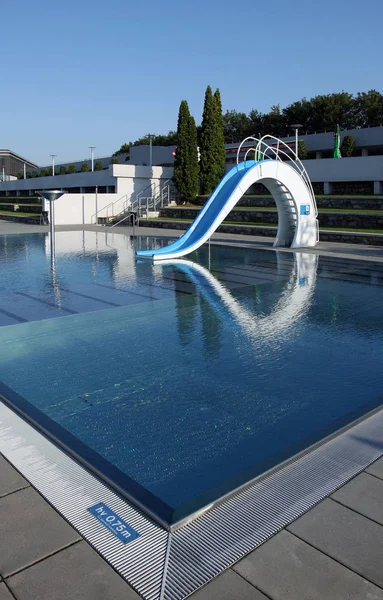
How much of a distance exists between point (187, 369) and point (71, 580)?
3971 mm

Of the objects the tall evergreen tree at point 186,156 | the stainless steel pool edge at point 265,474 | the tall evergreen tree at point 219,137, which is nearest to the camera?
the stainless steel pool edge at point 265,474

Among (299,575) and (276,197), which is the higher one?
(276,197)

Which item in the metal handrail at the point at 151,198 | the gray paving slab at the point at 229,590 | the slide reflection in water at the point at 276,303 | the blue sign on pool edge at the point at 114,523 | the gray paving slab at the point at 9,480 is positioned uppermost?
the metal handrail at the point at 151,198

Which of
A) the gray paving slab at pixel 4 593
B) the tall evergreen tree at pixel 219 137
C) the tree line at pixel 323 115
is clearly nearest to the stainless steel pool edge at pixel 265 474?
the gray paving slab at pixel 4 593

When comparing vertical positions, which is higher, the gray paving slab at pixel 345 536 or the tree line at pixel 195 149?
the tree line at pixel 195 149

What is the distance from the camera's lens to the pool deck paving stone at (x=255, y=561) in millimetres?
2846

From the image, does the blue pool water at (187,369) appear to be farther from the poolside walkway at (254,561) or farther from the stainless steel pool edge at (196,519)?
the poolside walkway at (254,561)

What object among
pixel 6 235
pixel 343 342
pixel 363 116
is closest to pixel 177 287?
pixel 343 342

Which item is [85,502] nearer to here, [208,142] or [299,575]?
[299,575]

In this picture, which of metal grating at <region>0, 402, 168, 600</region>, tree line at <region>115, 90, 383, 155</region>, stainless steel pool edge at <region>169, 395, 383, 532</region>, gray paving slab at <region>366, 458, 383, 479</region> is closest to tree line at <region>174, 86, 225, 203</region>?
tree line at <region>115, 90, 383, 155</region>

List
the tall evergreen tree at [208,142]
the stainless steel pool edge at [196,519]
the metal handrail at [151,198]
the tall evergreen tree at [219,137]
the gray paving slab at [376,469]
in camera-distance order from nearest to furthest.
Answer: the stainless steel pool edge at [196,519] < the gray paving slab at [376,469] < the tall evergreen tree at [208,142] < the tall evergreen tree at [219,137] < the metal handrail at [151,198]

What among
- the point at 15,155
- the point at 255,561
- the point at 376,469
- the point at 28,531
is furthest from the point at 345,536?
the point at 15,155

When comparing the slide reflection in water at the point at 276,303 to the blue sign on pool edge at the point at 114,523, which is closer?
the blue sign on pool edge at the point at 114,523

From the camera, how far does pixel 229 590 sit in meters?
2.86
